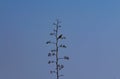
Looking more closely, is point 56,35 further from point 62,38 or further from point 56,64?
point 56,64

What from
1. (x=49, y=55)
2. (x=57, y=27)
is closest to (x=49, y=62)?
(x=49, y=55)

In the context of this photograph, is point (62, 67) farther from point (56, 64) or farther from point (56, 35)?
point (56, 35)

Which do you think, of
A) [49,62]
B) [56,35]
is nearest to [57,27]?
[56,35]

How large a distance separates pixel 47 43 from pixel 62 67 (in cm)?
249

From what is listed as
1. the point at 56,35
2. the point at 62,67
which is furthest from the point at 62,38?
the point at 62,67

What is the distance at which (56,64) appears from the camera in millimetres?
26375

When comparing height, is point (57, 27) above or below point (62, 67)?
above

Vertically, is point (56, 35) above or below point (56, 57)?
above

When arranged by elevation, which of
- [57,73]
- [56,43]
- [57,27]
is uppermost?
[57,27]

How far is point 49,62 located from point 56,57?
126 cm

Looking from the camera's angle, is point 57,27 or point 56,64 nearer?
point 56,64

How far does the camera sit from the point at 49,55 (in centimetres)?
2700

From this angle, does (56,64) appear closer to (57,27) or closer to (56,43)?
(56,43)

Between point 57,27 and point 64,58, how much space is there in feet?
8.52
